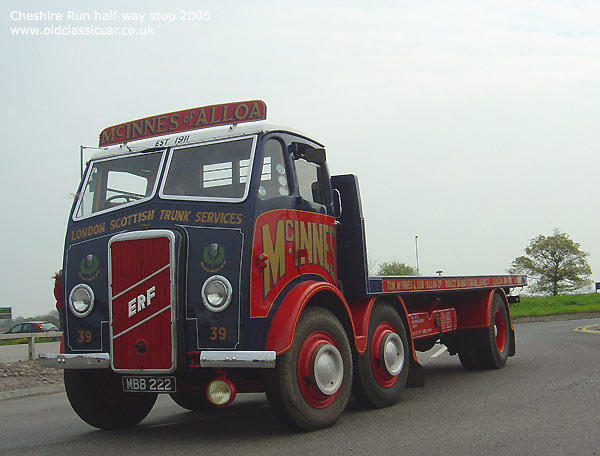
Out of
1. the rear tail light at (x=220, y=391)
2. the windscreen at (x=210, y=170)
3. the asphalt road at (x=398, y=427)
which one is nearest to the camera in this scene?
the asphalt road at (x=398, y=427)

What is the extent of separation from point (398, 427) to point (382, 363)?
133 cm

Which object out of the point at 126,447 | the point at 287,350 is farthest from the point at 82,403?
the point at 287,350

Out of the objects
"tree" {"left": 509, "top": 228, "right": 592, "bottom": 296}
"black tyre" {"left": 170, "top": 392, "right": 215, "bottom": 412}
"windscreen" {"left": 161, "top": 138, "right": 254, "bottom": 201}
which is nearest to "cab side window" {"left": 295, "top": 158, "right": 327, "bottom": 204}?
"windscreen" {"left": 161, "top": 138, "right": 254, "bottom": 201}

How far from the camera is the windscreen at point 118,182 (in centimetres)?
696

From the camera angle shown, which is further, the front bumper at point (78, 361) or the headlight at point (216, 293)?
the front bumper at point (78, 361)

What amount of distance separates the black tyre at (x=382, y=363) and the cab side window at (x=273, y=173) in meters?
1.94

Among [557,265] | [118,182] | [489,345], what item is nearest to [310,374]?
[118,182]

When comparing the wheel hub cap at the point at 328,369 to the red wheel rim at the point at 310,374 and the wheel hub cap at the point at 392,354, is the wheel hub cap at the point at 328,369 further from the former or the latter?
the wheel hub cap at the point at 392,354

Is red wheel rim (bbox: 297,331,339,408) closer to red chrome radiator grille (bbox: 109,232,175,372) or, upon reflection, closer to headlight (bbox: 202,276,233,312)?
headlight (bbox: 202,276,233,312)

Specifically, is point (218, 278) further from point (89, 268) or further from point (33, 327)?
point (33, 327)

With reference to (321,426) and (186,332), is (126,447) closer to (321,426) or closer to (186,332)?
(186,332)

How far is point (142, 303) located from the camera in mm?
6262

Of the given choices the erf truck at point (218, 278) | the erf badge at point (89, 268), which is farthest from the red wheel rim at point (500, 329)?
the erf badge at point (89, 268)

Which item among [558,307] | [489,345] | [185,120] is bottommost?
[558,307]
